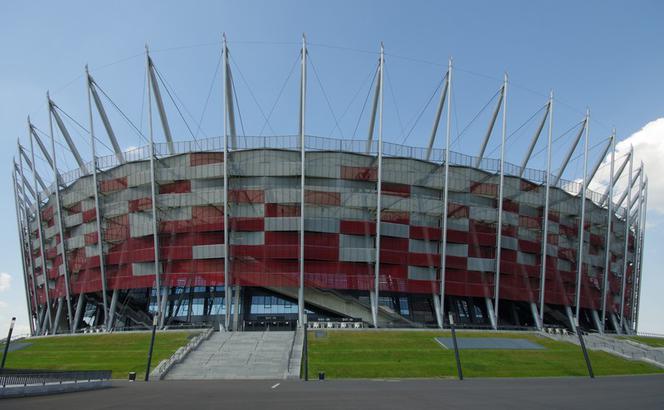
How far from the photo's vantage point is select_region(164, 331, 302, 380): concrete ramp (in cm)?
4628

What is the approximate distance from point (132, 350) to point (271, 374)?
1662 centimetres

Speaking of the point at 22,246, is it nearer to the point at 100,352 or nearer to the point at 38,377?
the point at 100,352

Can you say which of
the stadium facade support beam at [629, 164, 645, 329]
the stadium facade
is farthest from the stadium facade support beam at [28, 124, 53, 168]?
the stadium facade support beam at [629, 164, 645, 329]

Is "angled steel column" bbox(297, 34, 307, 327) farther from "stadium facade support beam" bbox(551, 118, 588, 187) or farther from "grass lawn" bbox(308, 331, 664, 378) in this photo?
"stadium facade support beam" bbox(551, 118, 588, 187)

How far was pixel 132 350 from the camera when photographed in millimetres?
55688

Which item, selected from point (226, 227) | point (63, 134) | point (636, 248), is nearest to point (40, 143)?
point (63, 134)

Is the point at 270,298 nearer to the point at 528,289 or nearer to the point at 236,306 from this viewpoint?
the point at 236,306

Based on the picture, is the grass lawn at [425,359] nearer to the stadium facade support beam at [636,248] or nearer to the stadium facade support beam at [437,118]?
the stadium facade support beam at [437,118]

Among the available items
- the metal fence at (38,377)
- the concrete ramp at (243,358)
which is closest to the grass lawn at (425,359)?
the concrete ramp at (243,358)

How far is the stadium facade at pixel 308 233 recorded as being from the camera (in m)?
72.5

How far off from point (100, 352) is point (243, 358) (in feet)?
47.1

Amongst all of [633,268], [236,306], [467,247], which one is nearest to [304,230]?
[236,306]

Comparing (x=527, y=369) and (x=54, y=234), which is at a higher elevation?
(x=54, y=234)

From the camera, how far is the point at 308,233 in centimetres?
7281
